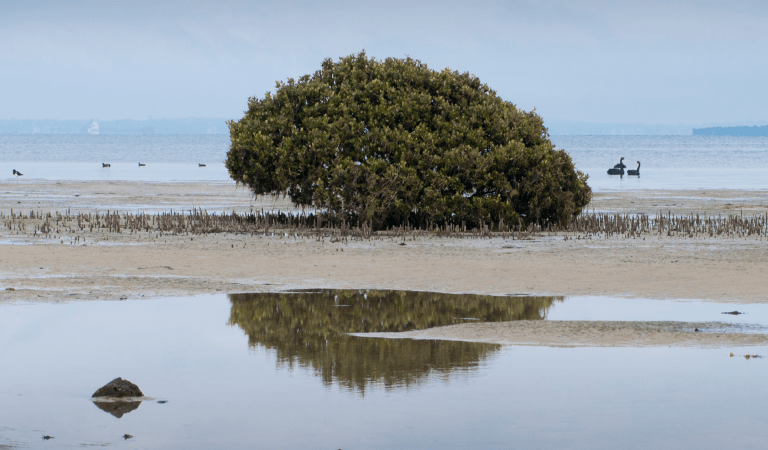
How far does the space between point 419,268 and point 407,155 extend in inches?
283

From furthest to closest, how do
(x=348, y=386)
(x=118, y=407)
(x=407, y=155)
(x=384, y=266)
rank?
(x=407, y=155) → (x=384, y=266) → (x=348, y=386) → (x=118, y=407)

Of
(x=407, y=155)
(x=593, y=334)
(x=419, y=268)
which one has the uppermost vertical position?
(x=407, y=155)

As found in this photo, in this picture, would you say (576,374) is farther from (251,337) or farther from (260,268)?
(260,268)

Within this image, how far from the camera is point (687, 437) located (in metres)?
6.54

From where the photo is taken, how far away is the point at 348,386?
26.1 ft

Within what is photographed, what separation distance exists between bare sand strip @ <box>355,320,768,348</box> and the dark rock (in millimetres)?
3318

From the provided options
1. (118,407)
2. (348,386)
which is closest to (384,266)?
(348,386)

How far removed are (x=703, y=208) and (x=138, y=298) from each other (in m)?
26.0

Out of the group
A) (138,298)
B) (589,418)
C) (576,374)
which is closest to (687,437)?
(589,418)

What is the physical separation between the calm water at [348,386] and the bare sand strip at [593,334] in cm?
31

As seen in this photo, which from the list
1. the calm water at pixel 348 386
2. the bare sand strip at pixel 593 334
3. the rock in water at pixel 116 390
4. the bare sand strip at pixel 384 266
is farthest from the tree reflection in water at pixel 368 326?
the rock in water at pixel 116 390

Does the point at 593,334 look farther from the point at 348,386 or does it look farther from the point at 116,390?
the point at 116,390

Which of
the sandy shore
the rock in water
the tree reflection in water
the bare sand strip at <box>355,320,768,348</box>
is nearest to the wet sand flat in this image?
the sandy shore

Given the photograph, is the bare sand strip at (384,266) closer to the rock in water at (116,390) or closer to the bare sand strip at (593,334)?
the bare sand strip at (593,334)
